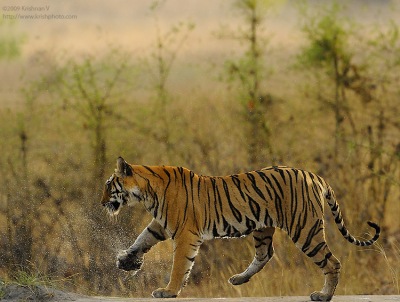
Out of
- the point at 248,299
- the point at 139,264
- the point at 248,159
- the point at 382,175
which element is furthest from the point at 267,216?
the point at 382,175

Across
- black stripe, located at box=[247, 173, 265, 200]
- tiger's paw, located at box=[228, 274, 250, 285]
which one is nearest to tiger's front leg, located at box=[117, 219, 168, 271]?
tiger's paw, located at box=[228, 274, 250, 285]

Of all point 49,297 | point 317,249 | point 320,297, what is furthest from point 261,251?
point 49,297

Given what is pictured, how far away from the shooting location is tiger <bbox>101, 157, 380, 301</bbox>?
828 cm

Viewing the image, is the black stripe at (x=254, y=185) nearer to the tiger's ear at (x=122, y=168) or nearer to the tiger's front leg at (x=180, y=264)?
the tiger's front leg at (x=180, y=264)

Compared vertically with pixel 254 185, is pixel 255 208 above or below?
below

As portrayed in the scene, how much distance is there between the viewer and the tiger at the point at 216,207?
27.2 ft

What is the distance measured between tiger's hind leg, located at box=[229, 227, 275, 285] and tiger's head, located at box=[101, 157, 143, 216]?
50.5 inches

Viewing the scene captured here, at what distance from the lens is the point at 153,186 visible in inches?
331

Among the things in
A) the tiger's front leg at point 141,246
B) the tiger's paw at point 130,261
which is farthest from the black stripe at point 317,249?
the tiger's paw at point 130,261

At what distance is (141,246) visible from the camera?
8688mm

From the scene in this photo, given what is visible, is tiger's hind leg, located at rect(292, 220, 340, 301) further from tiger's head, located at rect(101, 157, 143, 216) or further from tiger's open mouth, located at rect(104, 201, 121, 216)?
tiger's open mouth, located at rect(104, 201, 121, 216)

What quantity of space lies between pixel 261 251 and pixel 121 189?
1528 millimetres

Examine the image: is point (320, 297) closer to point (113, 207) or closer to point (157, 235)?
point (157, 235)

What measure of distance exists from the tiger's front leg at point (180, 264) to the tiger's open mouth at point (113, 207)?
0.66 m
